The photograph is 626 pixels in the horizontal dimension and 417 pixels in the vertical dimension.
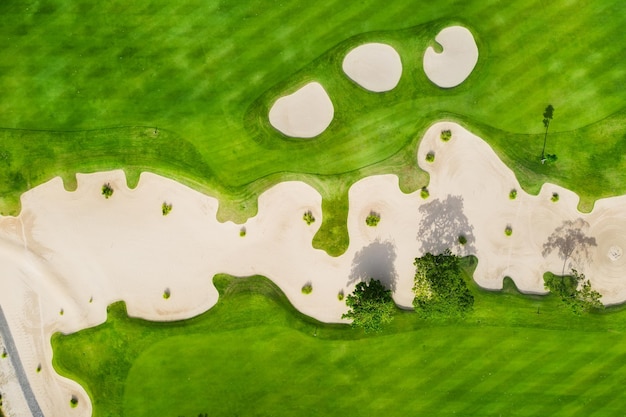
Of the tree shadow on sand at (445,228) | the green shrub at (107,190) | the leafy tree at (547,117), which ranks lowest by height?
the tree shadow on sand at (445,228)

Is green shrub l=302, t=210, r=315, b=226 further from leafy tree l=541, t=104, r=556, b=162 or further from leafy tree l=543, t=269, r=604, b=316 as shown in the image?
leafy tree l=543, t=269, r=604, b=316

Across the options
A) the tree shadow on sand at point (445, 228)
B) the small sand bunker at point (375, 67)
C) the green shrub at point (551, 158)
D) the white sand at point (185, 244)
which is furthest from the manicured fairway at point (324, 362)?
the small sand bunker at point (375, 67)

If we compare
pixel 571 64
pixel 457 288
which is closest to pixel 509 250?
pixel 457 288

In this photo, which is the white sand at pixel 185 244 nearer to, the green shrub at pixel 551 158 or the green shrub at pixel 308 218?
the green shrub at pixel 308 218

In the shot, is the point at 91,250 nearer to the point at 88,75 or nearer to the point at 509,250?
the point at 88,75

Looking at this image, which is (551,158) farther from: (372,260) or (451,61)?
(372,260)

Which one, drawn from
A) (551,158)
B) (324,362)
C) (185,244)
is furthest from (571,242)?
(185,244)

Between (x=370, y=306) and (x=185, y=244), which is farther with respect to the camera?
(x=185, y=244)
